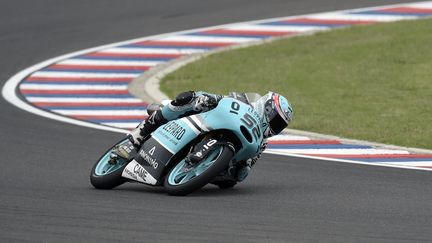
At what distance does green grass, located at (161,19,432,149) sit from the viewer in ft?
54.5

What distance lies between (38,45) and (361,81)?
20.8ft

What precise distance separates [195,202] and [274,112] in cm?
135

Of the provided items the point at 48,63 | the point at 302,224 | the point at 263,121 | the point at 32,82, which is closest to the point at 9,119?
the point at 32,82

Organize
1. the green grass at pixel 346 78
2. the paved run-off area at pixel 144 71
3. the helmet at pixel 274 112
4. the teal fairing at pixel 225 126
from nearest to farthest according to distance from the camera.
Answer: the teal fairing at pixel 225 126, the helmet at pixel 274 112, the paved run-off area at pixel 144 71, the green grass at pixel 346 78

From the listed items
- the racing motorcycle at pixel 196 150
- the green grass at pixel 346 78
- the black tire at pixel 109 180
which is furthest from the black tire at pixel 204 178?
the green grass at pixel 346 78

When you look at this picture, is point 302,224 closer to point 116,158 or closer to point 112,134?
point 116,158

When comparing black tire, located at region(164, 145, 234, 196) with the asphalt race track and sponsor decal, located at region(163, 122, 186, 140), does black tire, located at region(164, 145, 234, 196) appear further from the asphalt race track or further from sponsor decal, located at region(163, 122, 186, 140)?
sponsor decal, located at region(163, 122, 186, 140)

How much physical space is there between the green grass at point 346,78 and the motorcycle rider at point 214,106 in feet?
13.8

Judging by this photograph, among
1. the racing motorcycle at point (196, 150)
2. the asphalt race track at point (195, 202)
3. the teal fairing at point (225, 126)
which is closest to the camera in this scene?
the asphalt race track at point (195, 202)

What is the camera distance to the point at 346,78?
19812mm

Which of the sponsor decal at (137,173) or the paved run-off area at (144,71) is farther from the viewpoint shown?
the paved run-off area at (144,71)

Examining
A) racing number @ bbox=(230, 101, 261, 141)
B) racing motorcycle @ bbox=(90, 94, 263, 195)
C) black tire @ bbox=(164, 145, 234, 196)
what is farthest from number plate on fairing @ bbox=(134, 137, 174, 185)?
racing number @ bbox=(230, 101, 261, 141)

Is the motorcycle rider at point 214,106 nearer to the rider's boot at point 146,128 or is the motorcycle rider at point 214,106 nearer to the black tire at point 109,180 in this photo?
the rider's boot at point 146,128

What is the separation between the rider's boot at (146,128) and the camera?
11.7 metres
